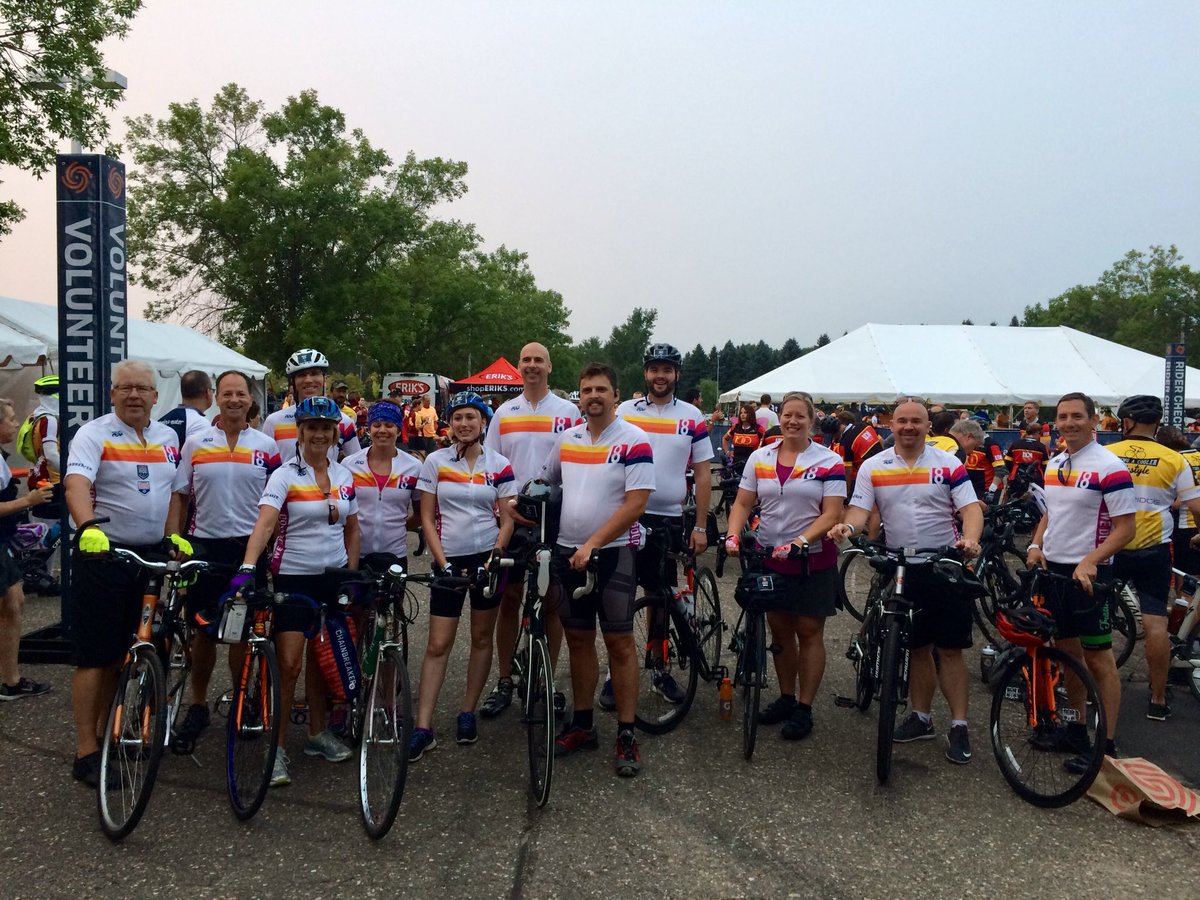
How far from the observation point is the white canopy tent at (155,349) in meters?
13.3

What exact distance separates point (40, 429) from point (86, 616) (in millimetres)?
4279

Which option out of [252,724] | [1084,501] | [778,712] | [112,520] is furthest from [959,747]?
[112,520]

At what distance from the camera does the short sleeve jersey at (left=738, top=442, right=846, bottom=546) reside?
4793 millimetres

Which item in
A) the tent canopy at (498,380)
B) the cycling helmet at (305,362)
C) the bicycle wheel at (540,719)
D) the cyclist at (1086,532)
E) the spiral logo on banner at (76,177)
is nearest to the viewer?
the bicycle wheel at (540,719)

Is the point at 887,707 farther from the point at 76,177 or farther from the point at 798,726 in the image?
the point at 76,177

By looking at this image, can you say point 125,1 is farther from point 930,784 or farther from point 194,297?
point 194,297

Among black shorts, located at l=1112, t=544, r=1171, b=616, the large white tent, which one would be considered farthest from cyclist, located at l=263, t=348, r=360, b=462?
the large white tent

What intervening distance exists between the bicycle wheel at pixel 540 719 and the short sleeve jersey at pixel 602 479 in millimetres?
652

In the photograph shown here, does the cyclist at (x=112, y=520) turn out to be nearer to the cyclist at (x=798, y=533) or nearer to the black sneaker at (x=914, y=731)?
the cyclist at (x=798, y=533)

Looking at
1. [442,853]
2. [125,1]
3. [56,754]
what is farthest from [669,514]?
[125,1]

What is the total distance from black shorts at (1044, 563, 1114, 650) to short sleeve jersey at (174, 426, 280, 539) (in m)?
4.12

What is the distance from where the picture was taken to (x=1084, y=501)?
14.8 feet

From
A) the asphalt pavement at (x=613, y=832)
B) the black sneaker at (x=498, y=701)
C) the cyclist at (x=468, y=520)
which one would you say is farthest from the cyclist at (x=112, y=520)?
the black sneaker at (x=498, y=701)

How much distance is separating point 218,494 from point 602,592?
2.00 meters
